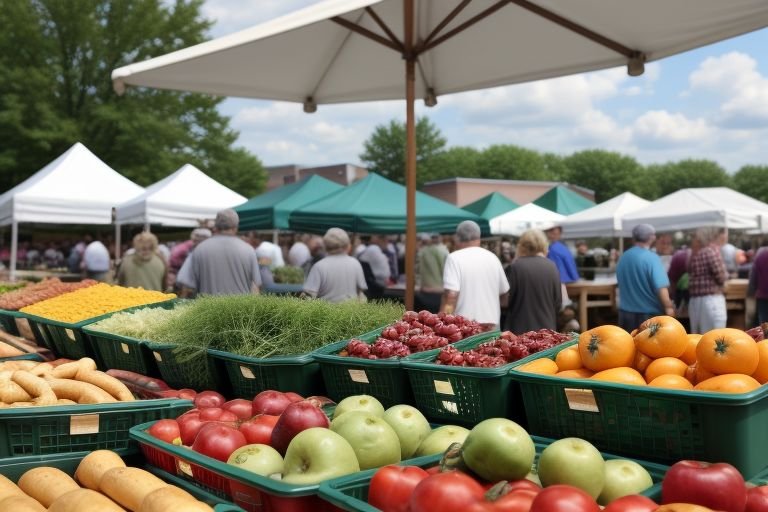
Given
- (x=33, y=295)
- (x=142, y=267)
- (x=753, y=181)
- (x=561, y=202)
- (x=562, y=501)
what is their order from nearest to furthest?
(x=562, y=501)
(x=33, y=295)
(x=142, y=267)
(x=561, y=202)
(x=753, y=181)

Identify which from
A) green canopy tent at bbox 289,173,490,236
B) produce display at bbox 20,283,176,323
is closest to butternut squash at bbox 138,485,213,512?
produce display at bbox 20,283,176,323

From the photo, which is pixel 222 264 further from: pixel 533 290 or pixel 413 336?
pixel 413 336

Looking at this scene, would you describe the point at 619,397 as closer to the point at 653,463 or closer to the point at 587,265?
the point at 653,463

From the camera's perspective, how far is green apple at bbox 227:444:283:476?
2230mm

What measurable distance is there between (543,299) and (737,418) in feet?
12.9

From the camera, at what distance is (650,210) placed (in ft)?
41.9

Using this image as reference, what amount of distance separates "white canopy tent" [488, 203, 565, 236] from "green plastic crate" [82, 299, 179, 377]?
12.7 m

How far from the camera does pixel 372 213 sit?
33.6ft

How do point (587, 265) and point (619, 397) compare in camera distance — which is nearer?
point (619, 397)

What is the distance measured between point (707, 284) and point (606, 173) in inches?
2951

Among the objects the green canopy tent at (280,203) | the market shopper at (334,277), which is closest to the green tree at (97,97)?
the green canopy tent at (280,203)

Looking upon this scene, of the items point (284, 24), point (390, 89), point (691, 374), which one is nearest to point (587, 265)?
point (390, 89)

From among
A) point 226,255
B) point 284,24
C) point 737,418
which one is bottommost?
point 737,418

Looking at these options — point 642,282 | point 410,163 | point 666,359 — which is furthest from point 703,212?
point 666,359
